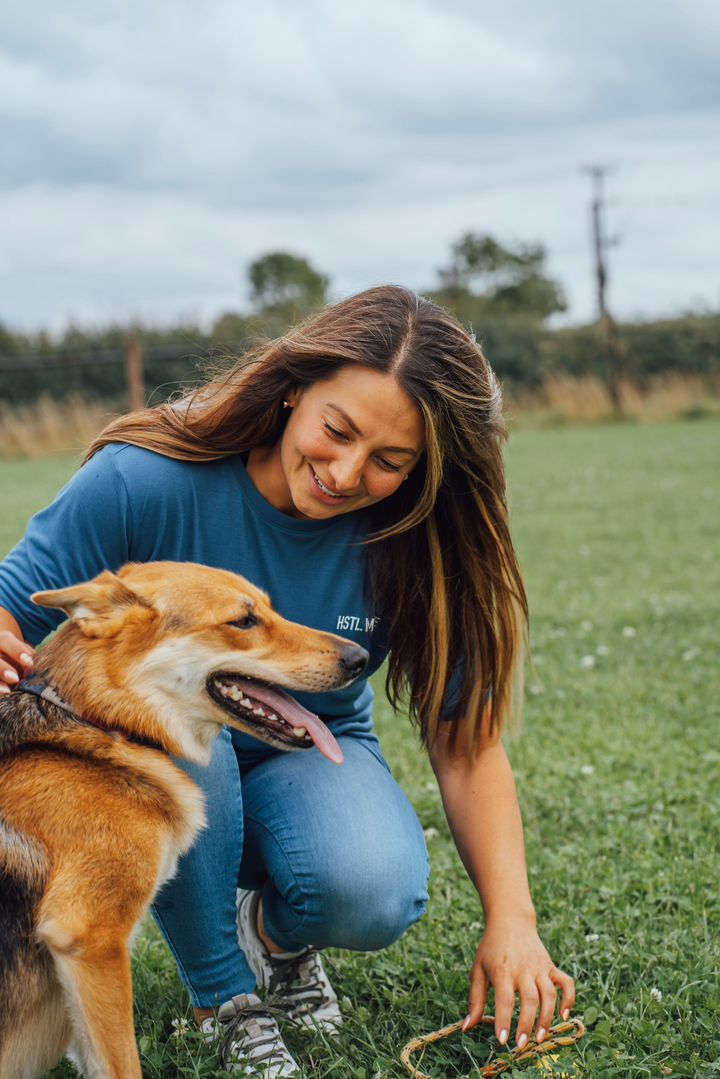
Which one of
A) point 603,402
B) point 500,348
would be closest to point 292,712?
point 603,402

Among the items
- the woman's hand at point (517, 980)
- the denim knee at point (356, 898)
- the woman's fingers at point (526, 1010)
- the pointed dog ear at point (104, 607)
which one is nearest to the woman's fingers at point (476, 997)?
the woman's hand at point (517, 980)

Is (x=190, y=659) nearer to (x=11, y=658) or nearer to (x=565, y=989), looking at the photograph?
(x=11, y=658)

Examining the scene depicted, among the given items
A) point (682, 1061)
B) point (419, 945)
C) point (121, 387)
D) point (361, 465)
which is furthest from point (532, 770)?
point (121, 387)

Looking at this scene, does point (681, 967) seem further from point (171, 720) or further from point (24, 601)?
point (24, 601)

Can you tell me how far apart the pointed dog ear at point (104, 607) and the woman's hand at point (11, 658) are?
0.13 m

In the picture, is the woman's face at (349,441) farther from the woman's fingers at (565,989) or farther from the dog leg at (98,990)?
the woman's fingers at (565,989)

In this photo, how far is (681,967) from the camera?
8.29ft

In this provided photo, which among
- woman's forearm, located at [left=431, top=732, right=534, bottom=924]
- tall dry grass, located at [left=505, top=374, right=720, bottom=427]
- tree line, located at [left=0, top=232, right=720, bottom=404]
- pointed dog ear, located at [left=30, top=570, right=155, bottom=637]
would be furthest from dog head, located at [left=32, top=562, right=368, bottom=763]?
tall dry grass, located at [left=505, top=374, right=720, bottom=427]

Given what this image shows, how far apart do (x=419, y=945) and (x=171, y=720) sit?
1.14 m

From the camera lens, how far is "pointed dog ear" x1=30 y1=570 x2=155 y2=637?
208cm

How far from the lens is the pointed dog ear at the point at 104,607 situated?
2.08 meters

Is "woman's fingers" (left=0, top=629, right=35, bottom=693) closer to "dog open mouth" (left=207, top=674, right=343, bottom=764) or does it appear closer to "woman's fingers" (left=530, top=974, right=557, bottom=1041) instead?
"dog open mouth" (left=207, top=674, right=343, bottom=764)

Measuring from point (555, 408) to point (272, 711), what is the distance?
74.5 feet

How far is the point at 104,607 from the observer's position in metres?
2.12
